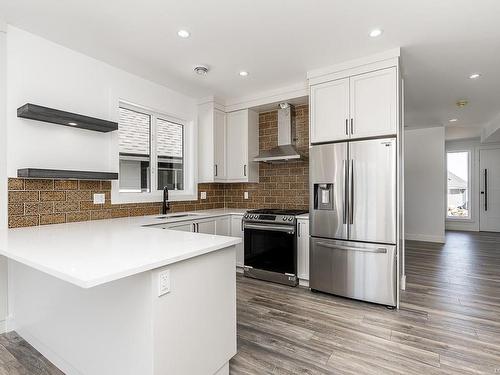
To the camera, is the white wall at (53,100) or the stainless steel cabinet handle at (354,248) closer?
the white wall at (53,100)

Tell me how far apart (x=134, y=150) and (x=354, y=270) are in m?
2.92

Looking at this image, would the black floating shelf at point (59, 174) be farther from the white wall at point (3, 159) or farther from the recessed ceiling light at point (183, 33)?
the recessed ceiling light at point (183, 33)

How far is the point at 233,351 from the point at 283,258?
1.69 metres

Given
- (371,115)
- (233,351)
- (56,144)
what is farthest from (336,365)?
(56,144)

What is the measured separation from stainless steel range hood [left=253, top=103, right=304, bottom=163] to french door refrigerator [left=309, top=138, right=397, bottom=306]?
2.40ft

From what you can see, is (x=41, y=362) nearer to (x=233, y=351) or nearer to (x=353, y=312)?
(x=233, y=351)

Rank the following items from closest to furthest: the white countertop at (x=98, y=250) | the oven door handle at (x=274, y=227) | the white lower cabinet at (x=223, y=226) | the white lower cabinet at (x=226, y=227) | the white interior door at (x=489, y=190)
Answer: the white countertop at (x=98, y=250)
the oven door handle at (x=274, y=227)
the white lower cabinet at (x=226, y=227)
the white lower cabinet at (x=223, y=226)
the white interior door at (x=489, y=190)

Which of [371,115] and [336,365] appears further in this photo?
[371,115]

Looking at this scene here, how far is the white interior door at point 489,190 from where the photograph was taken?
7.20 metres

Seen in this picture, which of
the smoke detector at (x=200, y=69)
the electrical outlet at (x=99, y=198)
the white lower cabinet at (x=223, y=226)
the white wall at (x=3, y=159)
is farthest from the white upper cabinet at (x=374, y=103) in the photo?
the white wall at (x=3, y=159)

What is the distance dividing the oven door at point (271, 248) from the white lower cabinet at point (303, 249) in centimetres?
7

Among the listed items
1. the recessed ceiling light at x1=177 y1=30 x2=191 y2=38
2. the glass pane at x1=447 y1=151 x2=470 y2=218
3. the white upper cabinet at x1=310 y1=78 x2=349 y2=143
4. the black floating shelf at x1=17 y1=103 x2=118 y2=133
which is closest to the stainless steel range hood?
the white upper cabinet at x1=310 y1=78 x2=349 y2=143

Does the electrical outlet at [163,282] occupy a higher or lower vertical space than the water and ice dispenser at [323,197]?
lower

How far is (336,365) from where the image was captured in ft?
6.07
